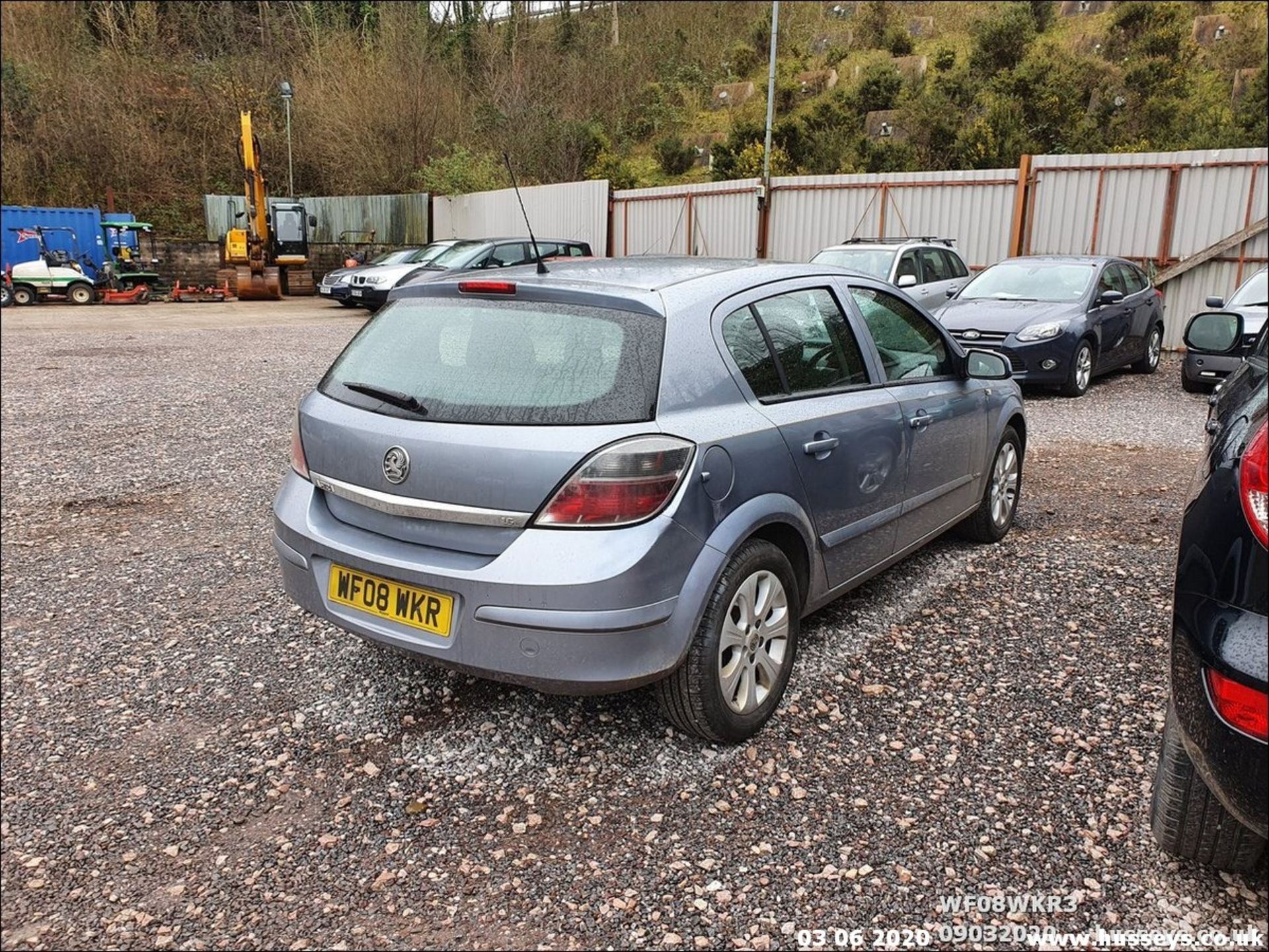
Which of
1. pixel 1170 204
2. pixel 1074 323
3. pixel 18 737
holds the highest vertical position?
pixel 1170 204

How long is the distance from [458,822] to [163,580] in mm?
2641

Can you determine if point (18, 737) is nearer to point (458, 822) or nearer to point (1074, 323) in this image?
point (458, 822)

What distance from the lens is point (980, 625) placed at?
→ 4.05m

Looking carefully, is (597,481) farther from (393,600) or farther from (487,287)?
(487,287)

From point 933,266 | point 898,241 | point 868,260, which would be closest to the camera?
point 868,260

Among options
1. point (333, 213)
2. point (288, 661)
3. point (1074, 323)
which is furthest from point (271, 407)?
point (333, 213)

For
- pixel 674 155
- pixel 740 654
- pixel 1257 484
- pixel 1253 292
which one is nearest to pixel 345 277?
pixel 674 155

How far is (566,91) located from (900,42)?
39.5 feet

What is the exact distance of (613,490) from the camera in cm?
265

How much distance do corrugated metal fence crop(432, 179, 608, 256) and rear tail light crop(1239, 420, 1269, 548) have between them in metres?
19.6

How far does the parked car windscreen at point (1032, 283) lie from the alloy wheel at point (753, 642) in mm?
8383

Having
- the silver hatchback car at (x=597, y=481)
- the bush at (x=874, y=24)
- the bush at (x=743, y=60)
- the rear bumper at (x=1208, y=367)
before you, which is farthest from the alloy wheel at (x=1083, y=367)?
the bush at (x=743, y=60)

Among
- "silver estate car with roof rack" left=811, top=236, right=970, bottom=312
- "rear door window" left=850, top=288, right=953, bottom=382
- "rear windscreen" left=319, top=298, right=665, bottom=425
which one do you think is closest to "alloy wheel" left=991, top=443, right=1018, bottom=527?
"rear door window" left=850, top=288, right=953, bottom=382

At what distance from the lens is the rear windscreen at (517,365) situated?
2.78 meters
